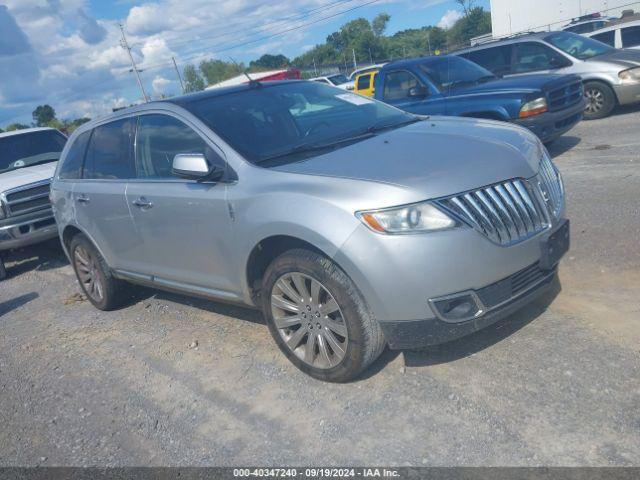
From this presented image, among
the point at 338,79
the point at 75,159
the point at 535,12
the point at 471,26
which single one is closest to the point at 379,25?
the point at 471,26

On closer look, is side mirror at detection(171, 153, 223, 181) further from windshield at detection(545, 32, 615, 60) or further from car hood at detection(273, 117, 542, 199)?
windshield at detection(545, 32, 615, 60)

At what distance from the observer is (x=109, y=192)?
16.4 feet

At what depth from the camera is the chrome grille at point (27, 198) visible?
8148 millimetres

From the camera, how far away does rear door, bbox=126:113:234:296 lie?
3.99 metres

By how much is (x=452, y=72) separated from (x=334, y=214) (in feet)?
22.9

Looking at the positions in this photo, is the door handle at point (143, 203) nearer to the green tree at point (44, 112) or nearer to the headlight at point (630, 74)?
the headlight at point (630, 74)

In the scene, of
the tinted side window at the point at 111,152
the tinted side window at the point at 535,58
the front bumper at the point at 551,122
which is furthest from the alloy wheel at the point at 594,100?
the tinted side window at the point at 111,152

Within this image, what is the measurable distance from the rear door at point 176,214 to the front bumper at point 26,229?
404 cm

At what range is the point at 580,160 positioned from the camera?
827 centimetres

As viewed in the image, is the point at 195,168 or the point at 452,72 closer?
the point at 195,168

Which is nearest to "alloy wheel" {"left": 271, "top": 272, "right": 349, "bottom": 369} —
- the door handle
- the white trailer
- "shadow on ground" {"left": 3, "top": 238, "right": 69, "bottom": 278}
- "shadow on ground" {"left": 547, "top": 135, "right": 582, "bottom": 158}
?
the door handle

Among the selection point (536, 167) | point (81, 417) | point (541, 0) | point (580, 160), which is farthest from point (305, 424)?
point (541, 0)

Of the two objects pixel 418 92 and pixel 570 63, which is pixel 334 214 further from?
pixel 570 63

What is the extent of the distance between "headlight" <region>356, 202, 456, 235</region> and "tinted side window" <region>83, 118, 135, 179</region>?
2556 millimetres
